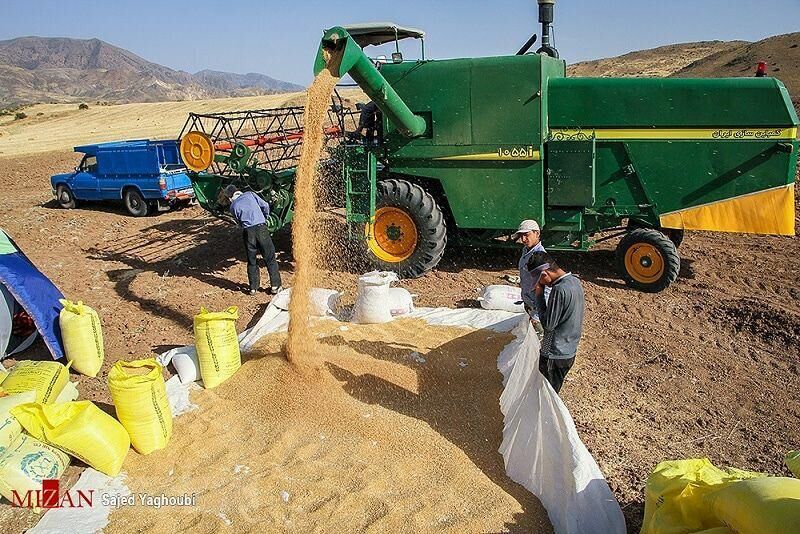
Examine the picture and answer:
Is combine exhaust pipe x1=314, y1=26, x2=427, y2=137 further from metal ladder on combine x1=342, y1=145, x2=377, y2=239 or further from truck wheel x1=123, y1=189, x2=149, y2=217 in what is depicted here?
truck wheel x1=123, y1=189, x2=149, y2=217

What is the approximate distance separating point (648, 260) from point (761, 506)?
492 cm

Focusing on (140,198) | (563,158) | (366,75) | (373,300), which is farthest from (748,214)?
(140,198)

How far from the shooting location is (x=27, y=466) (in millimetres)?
3510

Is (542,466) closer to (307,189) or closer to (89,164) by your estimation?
(307,189)

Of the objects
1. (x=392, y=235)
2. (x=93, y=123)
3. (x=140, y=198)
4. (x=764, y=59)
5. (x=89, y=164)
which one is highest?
(x=764, y=59)

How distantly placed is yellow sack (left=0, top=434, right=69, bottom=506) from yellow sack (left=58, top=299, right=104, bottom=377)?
5.25 feet

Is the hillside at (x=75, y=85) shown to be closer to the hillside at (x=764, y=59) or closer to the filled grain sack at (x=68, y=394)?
the hillside at (x=764, y=59)

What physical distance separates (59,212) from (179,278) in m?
6.36

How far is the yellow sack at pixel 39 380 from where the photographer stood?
4.24 meters

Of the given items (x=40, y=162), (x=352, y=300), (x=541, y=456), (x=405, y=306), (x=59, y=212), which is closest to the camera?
(x=541, y=456)

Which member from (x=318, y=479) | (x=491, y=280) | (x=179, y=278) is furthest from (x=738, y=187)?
(x=179, y=278)

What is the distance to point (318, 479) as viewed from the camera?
3.68m

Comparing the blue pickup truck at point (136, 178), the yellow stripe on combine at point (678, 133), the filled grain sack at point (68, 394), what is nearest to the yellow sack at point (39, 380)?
the filled grain sack at point (68, 394)

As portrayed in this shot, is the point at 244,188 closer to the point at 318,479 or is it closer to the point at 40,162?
the point at 318,479
